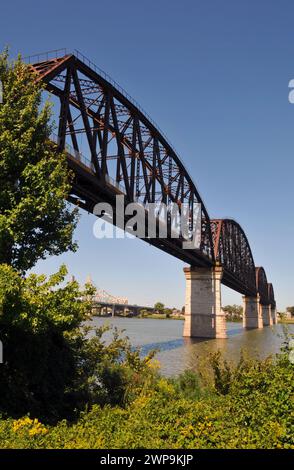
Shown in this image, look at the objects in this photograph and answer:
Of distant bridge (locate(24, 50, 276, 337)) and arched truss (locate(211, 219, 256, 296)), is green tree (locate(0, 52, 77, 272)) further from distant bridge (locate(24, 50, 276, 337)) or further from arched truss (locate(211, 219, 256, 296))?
arched truss (locate(211, 219, 256, 296))

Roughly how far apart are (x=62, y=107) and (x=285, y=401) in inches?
1239

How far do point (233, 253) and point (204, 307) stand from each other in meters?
47.2

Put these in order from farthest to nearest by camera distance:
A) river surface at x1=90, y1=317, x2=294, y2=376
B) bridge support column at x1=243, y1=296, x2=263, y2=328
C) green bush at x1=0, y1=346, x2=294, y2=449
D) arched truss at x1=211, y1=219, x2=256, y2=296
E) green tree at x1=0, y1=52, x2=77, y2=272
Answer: bridge support column at x1=243, y1=296, x2=263, y2=328, arched truss at x1=211, y1=219, x2=256, y2=296, river surface at x1=90, y1=317, x2=294, y2=376, green tree at x1=0, y1=52, x2=77, y2=272, green bush at x1=0, y1=346, x2=294, y2=449

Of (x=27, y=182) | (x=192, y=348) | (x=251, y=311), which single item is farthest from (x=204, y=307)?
(x=251, y=311)

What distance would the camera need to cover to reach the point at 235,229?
137125mm

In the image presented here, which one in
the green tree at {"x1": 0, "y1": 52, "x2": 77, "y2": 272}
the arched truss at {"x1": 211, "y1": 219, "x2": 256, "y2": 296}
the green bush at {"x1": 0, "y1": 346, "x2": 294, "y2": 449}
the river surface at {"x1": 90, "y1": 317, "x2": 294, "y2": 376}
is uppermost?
the arched truss at {"x1": 211, "y1": 219, "x2": 256, "y2": 296}

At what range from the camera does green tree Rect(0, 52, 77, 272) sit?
13.6 meters

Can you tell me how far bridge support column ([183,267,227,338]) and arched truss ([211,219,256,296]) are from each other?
5552 millimetres

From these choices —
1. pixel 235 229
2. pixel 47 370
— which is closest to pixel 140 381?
pixel 47 370

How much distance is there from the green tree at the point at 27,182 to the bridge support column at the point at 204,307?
233 ft

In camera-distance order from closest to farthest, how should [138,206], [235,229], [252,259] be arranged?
[138,206] → [235,229] → [252,259]

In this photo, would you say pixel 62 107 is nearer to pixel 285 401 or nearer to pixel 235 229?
pixel 285 401

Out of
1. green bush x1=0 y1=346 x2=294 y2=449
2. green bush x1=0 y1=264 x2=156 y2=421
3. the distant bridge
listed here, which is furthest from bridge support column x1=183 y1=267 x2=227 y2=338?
green bush x1=0 y1=346 x2=294 y2=449

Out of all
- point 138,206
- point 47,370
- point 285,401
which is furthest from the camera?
point 138,206
